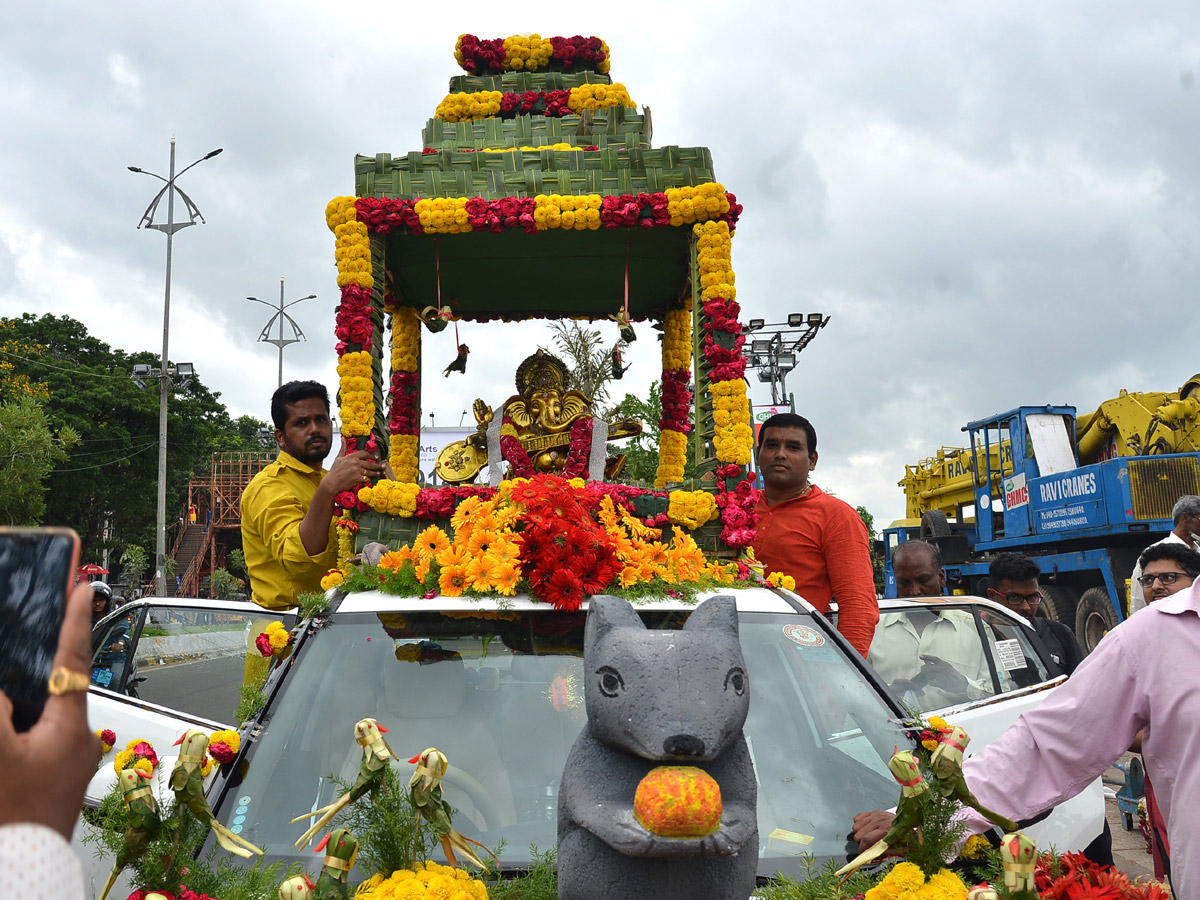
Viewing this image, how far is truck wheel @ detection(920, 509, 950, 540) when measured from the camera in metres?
16.9

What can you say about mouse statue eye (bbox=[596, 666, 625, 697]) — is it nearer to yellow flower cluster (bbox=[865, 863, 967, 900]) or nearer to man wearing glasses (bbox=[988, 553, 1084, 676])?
yellow flower cluster (bbox=[865, 863, 967, 900])

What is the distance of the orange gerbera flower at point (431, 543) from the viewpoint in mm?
2854

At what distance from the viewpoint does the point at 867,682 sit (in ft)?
7.97

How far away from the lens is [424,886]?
1623 millimetres

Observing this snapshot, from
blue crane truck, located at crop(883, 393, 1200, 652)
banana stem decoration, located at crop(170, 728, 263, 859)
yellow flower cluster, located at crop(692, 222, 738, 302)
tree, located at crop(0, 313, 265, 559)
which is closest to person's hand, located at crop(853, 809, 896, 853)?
banana stem decoration, located at crop(170, 728, 263, 859)

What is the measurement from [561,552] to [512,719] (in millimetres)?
479

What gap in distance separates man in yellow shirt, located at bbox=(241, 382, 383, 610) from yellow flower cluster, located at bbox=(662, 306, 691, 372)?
8.58 feet

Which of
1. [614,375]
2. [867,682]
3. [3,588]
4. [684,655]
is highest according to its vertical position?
[614,375]

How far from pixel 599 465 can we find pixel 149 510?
30405 millimetres

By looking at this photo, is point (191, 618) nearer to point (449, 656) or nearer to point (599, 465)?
point (449, 656)

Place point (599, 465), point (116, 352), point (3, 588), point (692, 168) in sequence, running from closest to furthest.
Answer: point (3, 588), point (692, 168), point (599, 465), point (116, 352)

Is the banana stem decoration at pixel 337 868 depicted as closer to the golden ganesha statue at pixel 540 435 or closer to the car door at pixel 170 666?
the car door at pixel 170 666

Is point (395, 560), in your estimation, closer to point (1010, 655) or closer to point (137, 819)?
point (137, 819)

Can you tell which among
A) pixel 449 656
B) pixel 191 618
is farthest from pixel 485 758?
pixel 191 618
